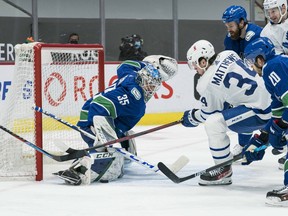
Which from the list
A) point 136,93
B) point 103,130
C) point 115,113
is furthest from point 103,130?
point 136,93

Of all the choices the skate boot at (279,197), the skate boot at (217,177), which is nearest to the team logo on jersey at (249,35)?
the skate boot at (217,177)

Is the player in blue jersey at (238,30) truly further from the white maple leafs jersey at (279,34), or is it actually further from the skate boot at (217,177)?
the skate boot at (217,177)

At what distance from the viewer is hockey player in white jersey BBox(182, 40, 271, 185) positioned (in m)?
4.16

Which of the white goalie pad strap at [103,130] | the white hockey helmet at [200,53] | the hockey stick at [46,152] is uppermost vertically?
the white hockey helmet at [200,53]

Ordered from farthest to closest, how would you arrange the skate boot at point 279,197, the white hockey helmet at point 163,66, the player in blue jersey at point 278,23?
the player in blue jersey at point 278,23, the white hockey helmet at point 163,66, the skate boot at point 279,197

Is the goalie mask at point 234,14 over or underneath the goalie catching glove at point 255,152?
over

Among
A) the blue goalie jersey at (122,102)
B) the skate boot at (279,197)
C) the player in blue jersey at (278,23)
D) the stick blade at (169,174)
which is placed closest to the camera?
the skate boot at (279,197)

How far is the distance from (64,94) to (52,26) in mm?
3145

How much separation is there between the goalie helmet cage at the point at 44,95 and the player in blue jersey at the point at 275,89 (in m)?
1.35

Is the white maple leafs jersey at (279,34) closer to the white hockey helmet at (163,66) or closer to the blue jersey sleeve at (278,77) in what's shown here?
the white hockey helmet at (163,66)

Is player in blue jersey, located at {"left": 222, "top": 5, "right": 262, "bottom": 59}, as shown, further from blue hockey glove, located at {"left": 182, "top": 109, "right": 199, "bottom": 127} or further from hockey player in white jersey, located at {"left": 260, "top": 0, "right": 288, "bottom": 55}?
blue hockey glove, located at {"left": 182, "top": 109, "right": 199, "bottom": 127}

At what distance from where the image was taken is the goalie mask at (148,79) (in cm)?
444

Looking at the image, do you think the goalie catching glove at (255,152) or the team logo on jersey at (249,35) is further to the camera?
the team logo on jersey at (249,35)

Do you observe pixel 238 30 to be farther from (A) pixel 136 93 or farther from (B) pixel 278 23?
(A) pixel 136 93
